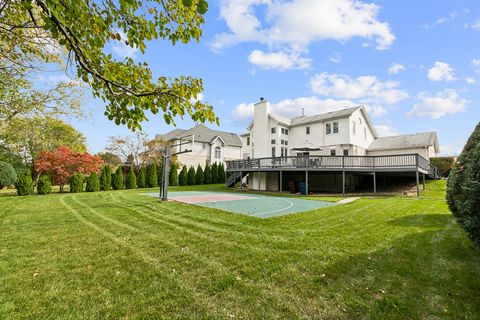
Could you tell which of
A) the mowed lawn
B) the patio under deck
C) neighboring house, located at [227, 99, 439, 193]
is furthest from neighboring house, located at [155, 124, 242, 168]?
the mowed lawn

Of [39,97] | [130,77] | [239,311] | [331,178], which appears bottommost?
[239,311]

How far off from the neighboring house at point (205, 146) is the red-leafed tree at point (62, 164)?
12498mm

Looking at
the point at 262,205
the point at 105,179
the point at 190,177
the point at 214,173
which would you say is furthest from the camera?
the point at 214,173

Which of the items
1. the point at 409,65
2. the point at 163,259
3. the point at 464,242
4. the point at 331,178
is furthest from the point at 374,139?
the point at 163,259

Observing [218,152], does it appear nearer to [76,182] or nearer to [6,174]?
[76,182]

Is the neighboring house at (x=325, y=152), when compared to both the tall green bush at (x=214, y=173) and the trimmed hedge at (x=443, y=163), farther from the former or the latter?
the tall green bush at (x=214, y=173)

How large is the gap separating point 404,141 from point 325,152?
827 centimetres

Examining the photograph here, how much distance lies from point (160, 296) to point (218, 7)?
17.6 feet

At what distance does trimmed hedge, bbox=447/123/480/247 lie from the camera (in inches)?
127

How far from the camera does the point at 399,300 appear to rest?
290 centimetres

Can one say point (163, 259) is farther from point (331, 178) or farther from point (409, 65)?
point (331, 178)

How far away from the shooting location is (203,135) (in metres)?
34.7

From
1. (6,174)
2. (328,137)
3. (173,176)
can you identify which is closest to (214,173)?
(173,176)

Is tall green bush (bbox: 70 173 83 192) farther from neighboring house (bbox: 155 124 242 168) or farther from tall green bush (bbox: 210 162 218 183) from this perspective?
tall green bush (bbox: 210 162 218 183)
